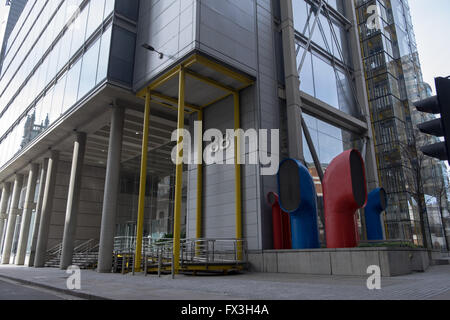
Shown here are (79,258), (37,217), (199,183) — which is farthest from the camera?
(37,217)

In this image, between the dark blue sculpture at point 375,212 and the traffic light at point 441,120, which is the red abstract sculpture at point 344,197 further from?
the traffic light at point 441,120

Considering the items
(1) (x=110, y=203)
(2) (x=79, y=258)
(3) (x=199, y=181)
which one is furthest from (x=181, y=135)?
(2) (x=79, y=258)

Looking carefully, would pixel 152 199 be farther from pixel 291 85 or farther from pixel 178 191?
pixel 291 85

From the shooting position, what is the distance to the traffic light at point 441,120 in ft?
12.4

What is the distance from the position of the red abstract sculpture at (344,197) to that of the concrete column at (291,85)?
5.16 metres

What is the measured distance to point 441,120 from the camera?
385cm

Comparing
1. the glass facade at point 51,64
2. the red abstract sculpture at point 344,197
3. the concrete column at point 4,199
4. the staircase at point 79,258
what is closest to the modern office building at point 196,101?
the glass facade at point 51,64

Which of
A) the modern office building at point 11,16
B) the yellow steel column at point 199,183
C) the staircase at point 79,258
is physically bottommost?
the staircase at point 79,258

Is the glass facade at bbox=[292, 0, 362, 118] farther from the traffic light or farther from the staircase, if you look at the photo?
the staircase

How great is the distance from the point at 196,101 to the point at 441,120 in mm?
17101

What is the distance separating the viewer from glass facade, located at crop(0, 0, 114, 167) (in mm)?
20788

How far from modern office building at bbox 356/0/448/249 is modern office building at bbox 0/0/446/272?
1837mm

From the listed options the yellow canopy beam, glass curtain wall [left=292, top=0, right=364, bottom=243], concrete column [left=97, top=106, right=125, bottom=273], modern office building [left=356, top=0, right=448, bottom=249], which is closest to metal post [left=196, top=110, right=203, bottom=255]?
the yellow canopy beam
